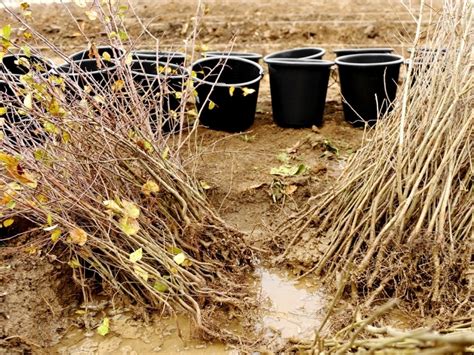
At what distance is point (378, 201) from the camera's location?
2.75 metres

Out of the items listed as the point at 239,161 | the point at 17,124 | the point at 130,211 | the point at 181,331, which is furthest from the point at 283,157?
the point at 130,211

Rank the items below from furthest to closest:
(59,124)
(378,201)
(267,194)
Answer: (267,194)
(378,201)
(59,124)

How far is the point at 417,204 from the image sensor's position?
8.80 feet

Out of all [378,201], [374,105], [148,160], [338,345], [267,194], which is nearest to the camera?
[338,345]

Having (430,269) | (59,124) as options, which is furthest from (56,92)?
(430,269)

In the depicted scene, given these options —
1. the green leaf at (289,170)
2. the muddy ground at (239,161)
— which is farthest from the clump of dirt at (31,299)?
the green leaf at (289,170)

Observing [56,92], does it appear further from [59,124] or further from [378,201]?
[378,201]

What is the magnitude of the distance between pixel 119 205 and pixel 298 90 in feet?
7.55

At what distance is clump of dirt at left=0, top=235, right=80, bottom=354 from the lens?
233cm

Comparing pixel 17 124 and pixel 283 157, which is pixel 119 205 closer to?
pixel 17 124

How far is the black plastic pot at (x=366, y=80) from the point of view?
409cm

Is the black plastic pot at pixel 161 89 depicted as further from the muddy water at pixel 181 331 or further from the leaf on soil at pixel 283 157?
the muddy water at pixel 181 331

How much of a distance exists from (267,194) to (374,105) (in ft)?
4.78

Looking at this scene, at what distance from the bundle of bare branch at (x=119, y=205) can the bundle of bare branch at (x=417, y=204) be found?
556mm
